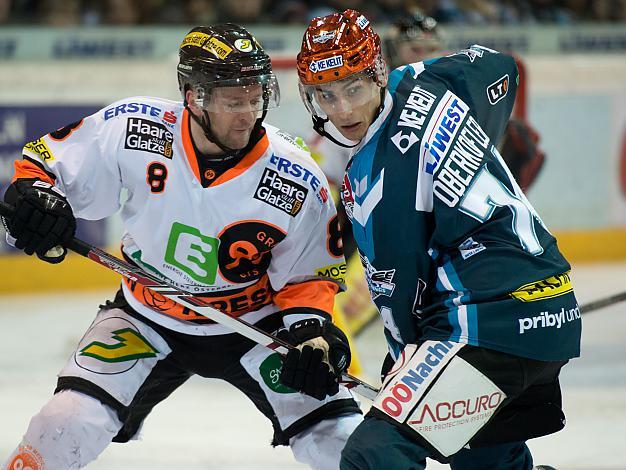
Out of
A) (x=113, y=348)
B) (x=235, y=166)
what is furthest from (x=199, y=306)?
(x=235, y=166)

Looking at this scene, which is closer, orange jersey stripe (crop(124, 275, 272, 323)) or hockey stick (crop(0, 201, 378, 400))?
hockey stick (crop(0, 201, 378, 400))

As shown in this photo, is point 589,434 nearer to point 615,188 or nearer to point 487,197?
point 487,197

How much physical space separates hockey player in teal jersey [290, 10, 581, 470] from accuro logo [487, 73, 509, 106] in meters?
0.21

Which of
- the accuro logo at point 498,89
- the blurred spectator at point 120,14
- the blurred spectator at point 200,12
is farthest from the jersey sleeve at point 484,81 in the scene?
the blurred spectator at point 120,14

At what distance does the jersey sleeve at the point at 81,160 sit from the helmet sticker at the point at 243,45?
35cm

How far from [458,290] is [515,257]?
0.42ft

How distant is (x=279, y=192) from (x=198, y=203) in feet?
0.63

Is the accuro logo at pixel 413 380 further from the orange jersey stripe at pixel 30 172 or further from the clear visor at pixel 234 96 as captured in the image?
the orange jersey stripe at pixel 30 172

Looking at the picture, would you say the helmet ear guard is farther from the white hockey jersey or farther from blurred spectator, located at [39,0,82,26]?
blurred spectator, located at [39,0,82,26]

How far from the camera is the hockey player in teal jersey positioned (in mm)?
2055

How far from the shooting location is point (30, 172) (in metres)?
2.46

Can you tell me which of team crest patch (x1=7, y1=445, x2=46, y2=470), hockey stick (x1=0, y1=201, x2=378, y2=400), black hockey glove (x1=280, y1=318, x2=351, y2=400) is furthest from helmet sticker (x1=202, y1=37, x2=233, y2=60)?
team crest patch (x1=7, y1=445, x2=46, y2=470)

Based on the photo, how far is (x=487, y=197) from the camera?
211 centimetres

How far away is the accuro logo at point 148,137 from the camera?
250 centimetres
